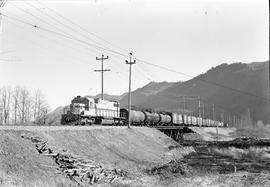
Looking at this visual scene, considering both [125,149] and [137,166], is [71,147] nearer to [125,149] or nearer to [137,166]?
[137,166]

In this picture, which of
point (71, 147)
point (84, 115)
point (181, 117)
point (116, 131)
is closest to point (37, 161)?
point (71, 147)

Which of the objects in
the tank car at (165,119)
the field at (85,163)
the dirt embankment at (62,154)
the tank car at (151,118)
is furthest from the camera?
the tank car at (165,119)

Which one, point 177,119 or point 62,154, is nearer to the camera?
point 62,154

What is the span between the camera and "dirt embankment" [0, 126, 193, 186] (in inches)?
693

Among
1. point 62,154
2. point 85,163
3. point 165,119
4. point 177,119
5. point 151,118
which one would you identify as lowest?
point 85,163

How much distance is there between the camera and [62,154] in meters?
22.2

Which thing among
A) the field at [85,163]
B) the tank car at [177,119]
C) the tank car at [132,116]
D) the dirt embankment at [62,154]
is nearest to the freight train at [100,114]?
the tank car at [132,116]

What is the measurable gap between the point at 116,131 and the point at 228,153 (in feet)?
61.1

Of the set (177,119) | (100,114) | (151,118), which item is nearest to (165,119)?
(177,119)

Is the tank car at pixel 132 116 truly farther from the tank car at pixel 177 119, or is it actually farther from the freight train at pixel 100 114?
the tank car at pixel 177 119

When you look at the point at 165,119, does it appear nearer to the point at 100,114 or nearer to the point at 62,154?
the point at 100,114

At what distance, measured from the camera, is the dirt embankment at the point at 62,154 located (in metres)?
17.6

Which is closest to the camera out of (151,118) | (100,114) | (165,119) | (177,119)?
(100,114)

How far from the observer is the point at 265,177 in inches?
1008
